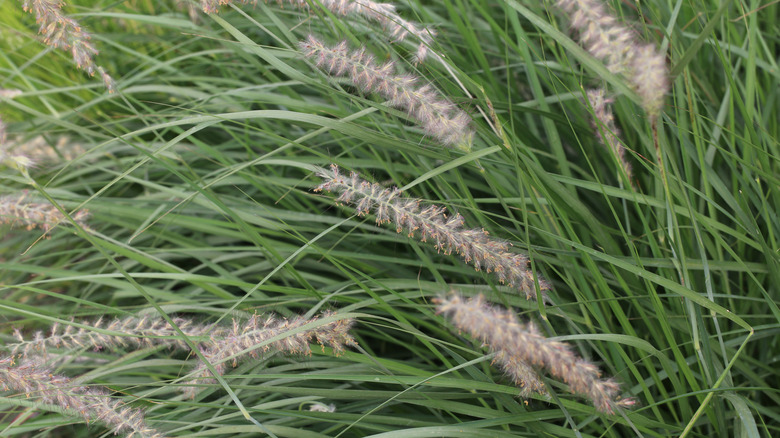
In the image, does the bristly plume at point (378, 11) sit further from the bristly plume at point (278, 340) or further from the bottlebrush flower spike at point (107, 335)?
the bottlebrush flower spike at point (107, 335)

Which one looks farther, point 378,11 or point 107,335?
point 107,335

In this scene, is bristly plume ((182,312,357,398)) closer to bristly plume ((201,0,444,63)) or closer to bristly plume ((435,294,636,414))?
bristly plume ((435,294,636,414))

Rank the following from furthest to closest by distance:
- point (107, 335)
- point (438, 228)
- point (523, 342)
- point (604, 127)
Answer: point (107, 335), point (604, 127), point (438, 228), point (523, 342)

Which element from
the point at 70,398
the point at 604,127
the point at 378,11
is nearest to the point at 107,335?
the point at 70,398

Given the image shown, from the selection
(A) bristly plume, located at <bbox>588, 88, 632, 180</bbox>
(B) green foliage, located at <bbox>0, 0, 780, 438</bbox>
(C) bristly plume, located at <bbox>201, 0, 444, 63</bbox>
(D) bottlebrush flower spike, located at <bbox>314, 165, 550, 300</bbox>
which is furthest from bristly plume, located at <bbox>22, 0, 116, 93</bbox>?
(A) bristly plume, located at <bbox>588, 88, 632, 180</bbox>

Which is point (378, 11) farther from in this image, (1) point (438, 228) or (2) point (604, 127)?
(2) point (604, 127)

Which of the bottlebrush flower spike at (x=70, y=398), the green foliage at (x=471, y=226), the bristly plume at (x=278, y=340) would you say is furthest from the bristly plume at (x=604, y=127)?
the bottlebrush flower spike at (x=70, y=398)
